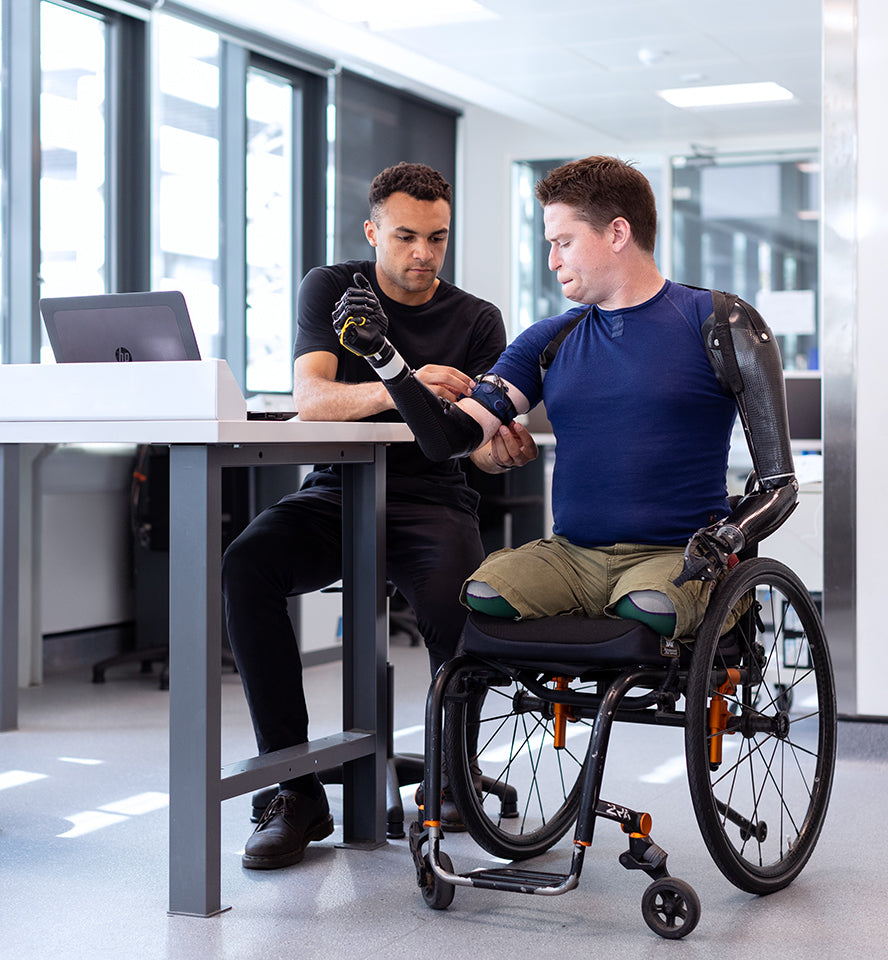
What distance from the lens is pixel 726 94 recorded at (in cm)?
684

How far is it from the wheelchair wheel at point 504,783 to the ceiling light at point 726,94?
4627 mm

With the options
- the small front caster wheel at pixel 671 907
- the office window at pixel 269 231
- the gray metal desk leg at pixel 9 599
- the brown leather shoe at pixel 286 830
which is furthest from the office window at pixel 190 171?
the small front caster wheel at pixel 671 907

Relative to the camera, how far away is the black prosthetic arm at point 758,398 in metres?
1.98

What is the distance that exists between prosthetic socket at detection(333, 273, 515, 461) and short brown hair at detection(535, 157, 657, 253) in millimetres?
311

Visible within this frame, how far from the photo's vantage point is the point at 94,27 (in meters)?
5.07

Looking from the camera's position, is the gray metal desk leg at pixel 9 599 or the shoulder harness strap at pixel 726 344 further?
the gray metal desk leg at pixel 9 599

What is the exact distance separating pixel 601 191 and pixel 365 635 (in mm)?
868

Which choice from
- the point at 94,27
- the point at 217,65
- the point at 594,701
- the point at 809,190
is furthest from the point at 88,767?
the point at 809,190

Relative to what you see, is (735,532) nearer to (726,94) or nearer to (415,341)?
(415,341)

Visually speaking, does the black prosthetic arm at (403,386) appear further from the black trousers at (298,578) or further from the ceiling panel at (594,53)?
the ceiling panel at (594,53)

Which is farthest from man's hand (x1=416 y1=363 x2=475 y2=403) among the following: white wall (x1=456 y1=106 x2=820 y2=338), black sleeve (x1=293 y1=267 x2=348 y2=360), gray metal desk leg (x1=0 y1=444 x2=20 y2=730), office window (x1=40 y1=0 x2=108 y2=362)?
white wall (x1=456 y1=106 x2=820 y2=338)

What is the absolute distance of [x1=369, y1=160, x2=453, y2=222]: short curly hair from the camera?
8.52ft

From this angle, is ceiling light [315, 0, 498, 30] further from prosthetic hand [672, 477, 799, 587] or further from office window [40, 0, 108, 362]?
prosthetic hand [672, 477, 799, 587]

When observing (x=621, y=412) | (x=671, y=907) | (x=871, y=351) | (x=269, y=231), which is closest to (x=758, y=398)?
(x=621, y=412)
